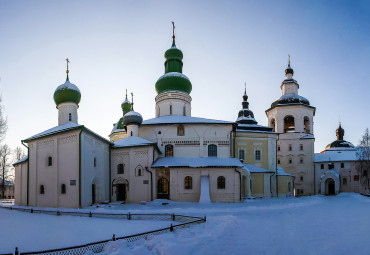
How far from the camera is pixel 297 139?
3838cm

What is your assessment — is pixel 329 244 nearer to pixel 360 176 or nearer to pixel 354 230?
pixel 354 230

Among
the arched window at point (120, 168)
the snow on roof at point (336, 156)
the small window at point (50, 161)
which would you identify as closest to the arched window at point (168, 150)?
the arched window at point (120, 168)

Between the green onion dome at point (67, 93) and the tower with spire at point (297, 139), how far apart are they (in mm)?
27121

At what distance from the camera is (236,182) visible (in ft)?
75.7

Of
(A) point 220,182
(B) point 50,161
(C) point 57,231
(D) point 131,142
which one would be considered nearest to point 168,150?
(D) point 131,142

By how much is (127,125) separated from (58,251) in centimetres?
1973

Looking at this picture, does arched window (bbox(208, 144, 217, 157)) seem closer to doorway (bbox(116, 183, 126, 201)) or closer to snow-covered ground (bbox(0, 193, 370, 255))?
doorway (bbox(116, 183, 126, 201))

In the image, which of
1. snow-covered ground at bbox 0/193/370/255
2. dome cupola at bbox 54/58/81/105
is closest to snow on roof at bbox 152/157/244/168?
dome cupola at bbox 54/58/81/105

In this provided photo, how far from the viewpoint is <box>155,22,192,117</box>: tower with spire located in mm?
30078

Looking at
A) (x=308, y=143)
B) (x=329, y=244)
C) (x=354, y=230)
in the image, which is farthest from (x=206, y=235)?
(x=308, y=143)

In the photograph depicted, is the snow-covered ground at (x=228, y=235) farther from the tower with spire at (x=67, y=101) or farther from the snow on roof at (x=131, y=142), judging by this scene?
the tower with spire at (x=67, y=101)

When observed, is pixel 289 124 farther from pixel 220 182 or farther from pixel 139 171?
pixel 139 171

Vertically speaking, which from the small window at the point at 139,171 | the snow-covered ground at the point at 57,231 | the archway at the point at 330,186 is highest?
the small window at the point at 139,171

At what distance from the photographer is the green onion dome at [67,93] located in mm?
24047
